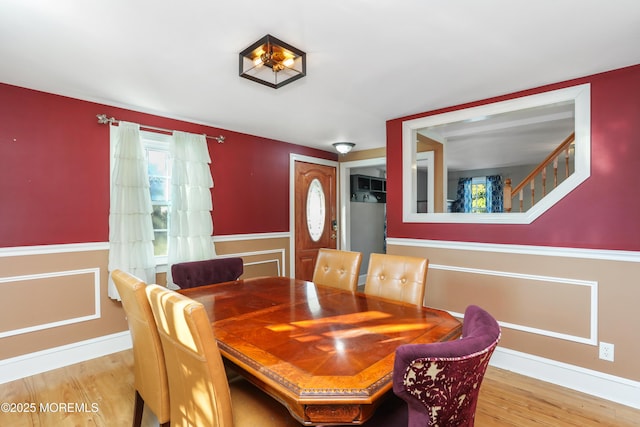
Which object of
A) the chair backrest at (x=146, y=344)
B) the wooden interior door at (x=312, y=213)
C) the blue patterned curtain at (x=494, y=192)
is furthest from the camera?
the blue patterned curtain at (x=494, y=192)

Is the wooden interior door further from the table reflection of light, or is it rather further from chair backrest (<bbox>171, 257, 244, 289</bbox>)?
the table reflection of light

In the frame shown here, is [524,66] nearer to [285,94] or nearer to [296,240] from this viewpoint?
[285,94]

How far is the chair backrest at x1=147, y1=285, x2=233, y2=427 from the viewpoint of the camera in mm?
1041

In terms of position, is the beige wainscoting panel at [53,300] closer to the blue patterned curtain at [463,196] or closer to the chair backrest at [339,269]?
the chair backrest at [339,269]

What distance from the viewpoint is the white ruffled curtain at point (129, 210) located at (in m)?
2.83

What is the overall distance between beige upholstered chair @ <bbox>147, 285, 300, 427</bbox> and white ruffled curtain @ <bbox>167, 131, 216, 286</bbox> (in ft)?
6.59

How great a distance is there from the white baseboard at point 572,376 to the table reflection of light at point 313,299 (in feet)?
5.80

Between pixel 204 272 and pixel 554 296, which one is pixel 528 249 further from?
pixel 204 272

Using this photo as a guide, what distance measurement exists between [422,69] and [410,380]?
206 centimetres

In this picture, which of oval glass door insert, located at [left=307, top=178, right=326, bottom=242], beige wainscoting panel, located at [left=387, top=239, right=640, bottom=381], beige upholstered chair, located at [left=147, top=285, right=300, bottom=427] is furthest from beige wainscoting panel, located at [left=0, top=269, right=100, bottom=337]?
beige wainscoting panel, located at [left=387, top=239, right=640, bottom=381]

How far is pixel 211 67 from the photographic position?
2.17m

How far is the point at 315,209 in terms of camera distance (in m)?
5.04

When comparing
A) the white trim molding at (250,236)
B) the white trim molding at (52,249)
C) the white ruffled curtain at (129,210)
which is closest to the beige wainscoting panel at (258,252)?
the white trim molding at (250,236)

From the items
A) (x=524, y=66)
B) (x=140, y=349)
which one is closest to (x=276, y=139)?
(x=524, y=66)
